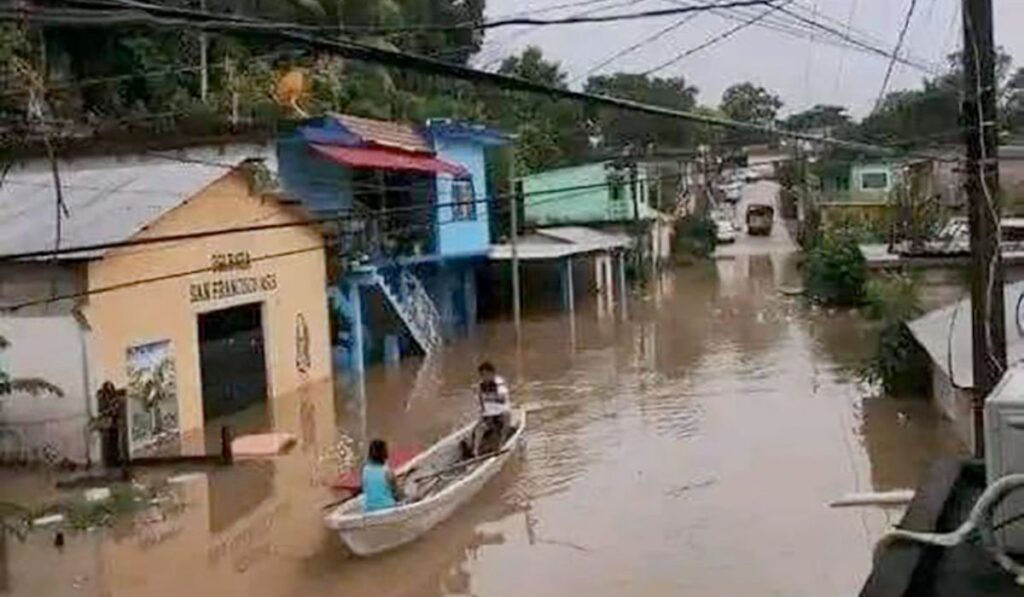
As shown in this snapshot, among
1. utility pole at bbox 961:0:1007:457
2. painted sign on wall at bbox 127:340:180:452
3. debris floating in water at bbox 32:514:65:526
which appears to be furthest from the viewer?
painted sign on wall at bbox 127:340:180:452

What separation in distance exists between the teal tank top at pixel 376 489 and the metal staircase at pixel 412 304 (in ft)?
51.4

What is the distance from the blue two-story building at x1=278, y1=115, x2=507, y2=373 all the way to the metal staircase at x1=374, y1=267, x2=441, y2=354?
0.11ft

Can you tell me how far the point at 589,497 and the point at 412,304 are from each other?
52.2 ft

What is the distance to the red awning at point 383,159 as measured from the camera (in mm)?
27172

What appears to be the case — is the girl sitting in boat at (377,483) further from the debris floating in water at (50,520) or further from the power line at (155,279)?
the debris floating in water at (50,520)

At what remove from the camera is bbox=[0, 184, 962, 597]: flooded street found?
13117 millimetres

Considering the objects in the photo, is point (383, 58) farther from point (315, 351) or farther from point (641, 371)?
point (641, 371)

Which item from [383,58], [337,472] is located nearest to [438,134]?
[337,472]

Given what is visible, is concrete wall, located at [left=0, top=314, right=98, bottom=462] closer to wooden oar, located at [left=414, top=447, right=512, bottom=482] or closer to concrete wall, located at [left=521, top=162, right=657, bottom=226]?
wooden oar, located at [left=414, top=447, right=512, bottom=482]

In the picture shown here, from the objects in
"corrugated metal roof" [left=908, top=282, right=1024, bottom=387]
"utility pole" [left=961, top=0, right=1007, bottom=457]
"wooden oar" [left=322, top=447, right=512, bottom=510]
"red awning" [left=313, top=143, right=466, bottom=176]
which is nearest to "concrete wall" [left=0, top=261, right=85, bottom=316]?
"wooden oar" [left=322, top=447, right=512, bottom=510]

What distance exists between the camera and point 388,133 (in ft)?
98.2

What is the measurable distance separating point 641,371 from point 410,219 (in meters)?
6.30

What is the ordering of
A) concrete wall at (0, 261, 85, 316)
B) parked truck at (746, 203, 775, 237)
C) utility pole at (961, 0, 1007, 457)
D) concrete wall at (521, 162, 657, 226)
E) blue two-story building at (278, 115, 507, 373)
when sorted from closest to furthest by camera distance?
utility pole at (961, 0, 1007, 457)
concrete wall at (0, 261, 85, 316)
blue two-story building at (278, 115, 507, 373)
concrete wall at (521, 162, 657, 226)
parked truck at (746, 203, 775, 237)

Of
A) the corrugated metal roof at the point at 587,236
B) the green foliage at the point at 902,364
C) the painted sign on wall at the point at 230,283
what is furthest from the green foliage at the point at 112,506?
the corrugated metal roof at the point at 587,236
